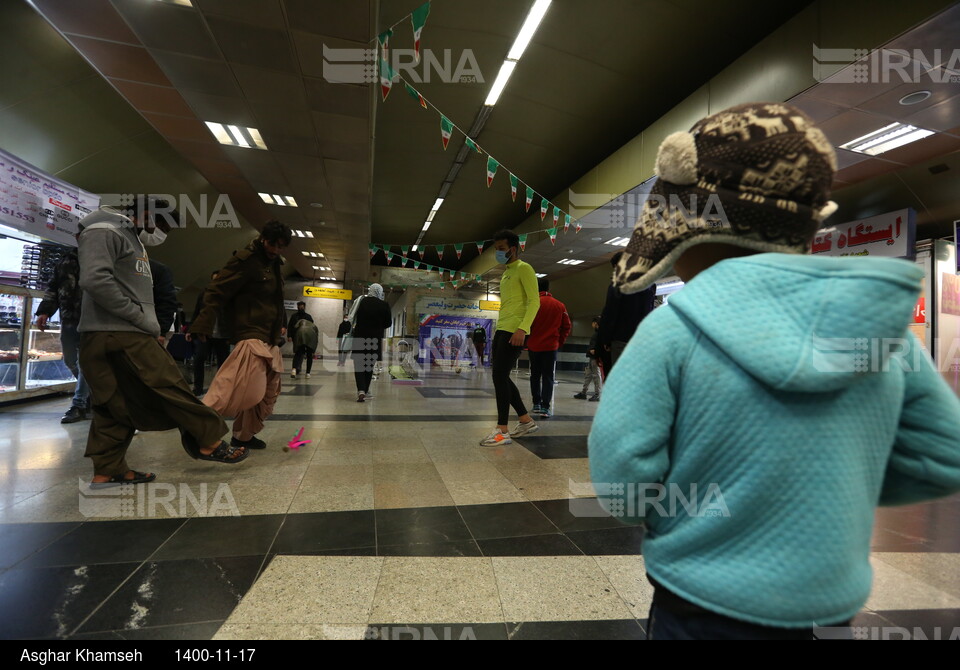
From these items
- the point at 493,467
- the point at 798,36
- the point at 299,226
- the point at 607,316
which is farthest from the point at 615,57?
the point at 299,226

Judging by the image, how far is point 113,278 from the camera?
7.38 feet

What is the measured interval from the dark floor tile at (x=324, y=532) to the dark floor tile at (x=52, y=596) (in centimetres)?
52

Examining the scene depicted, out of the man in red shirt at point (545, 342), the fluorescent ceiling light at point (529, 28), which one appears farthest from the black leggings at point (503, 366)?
the fluorescent ceiling light at point (529, 28)

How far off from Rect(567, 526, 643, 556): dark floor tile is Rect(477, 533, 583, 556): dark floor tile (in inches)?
2.1

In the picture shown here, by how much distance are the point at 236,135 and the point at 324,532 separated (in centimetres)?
720

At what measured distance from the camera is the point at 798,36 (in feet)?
15.4

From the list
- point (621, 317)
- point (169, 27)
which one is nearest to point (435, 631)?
point (621, 317)

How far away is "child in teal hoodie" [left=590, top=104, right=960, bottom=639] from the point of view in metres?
0.49

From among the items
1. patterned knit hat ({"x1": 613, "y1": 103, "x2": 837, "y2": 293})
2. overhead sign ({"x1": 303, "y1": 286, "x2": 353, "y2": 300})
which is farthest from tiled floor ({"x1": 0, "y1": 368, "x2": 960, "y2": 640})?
overhead sign ({"x1": 303, "y1": 286, "x2": 353, "y2": 300})

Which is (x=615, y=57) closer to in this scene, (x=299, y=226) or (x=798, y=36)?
(x=798, y=36)

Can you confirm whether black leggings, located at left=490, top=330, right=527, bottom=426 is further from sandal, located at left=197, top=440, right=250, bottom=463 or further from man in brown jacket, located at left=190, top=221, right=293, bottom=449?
sandal, located at left=197, top=440, right=250, bottom=463

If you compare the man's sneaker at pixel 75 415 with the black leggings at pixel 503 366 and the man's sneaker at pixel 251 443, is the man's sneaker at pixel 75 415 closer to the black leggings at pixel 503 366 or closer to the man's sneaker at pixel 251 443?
the man's sneaker at pixel 251 443

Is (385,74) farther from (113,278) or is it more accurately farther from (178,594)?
(178,594)

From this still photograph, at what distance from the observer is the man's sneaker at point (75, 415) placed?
12.8 feet
